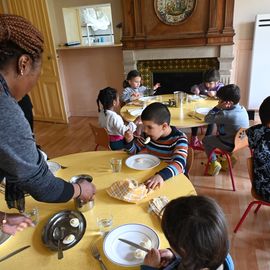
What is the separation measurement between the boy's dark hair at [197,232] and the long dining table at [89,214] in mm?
220

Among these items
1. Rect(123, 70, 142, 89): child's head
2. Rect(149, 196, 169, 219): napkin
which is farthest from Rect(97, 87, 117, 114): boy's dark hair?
Rect(149, 196, 169, 219): napkin

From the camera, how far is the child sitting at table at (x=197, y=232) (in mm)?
746

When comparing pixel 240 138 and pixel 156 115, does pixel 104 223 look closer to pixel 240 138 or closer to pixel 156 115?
pixel 156 115

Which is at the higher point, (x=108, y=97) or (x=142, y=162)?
(x=108, y=97)

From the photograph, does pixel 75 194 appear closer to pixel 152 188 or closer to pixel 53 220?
pixel 53 220

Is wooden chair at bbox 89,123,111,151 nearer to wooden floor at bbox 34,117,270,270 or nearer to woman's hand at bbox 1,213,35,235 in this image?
wooden floor at bbox 34,117,270,270

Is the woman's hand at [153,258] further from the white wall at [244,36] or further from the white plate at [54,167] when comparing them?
the white wall at [244,36]

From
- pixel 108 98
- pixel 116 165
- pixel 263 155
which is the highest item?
pixel 108 98

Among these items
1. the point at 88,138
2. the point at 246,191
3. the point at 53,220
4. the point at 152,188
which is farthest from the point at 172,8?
the point at 53,220

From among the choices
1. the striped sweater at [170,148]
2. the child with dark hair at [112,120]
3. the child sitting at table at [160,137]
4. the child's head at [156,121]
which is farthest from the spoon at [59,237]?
the child with dark hair at [112,120]

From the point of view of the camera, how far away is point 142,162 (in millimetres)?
1572

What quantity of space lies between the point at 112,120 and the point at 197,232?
193 cm

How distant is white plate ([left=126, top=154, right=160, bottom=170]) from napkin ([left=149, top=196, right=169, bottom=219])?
33 cm

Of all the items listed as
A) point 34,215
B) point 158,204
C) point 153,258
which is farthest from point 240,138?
point 34,215
